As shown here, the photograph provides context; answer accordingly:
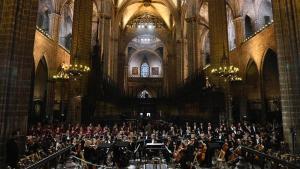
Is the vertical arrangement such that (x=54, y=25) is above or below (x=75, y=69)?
above

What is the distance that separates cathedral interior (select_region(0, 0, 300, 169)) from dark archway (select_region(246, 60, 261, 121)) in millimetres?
92

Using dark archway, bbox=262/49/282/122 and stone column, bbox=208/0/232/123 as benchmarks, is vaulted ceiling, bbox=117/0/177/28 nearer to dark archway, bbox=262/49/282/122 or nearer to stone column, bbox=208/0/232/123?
dark archway, bbox=262/49/282/122

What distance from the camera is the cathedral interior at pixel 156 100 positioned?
8055mm

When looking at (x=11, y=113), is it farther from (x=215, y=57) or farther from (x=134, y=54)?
(x=134, y=54)

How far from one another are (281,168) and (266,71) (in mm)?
15425

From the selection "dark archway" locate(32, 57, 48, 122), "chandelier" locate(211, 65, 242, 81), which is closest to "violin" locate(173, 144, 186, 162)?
"chandelier" locate(211, 65, 242, 81)

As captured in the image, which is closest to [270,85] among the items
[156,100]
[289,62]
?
[156,100]

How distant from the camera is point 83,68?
14469 millimetres

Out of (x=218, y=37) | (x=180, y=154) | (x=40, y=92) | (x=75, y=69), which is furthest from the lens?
(x=40, y=92)

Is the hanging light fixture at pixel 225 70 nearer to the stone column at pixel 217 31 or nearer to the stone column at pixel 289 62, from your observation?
the stone column at pixel 217 31

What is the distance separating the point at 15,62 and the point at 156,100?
17.0 m

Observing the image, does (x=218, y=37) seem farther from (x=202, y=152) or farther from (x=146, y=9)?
(x=146, y=9)

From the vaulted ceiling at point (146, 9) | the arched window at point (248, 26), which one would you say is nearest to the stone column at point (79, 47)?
the arched window at point (248, 26)

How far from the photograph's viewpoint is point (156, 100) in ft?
78.9
